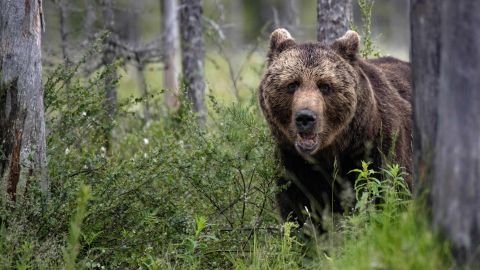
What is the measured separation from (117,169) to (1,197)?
0.84m

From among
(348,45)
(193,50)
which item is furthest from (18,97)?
(193,50)

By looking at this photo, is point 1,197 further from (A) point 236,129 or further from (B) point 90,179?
(A) point 236,129

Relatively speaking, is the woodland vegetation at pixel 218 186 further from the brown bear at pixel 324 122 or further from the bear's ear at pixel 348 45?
the bear's ear at pixel 348 45

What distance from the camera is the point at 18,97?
5.60m

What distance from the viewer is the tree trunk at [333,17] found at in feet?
25.4

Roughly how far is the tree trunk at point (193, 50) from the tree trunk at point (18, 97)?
15.5ft

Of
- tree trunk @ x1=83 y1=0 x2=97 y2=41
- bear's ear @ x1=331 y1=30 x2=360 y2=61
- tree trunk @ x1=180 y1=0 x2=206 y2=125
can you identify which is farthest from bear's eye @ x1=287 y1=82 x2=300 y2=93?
tree trunk @ x1=83 y1=0 x2=97 y2=41

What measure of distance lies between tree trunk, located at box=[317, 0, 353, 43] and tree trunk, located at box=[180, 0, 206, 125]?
9.41 feet

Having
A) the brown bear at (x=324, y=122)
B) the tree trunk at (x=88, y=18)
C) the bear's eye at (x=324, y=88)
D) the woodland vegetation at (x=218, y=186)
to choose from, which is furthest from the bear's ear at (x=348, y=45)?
the tree trunk at (x=88, y=18)

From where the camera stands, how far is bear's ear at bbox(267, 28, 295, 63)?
656cm

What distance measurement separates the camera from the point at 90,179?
6.05 metres

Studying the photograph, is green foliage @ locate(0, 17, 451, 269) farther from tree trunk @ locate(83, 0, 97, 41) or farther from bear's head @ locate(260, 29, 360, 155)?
tree trunk @ locate(83, 0, 97, 41)

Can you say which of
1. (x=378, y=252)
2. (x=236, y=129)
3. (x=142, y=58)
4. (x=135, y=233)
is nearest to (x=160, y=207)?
(x=135, y=233)

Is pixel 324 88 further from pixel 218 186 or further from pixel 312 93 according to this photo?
pixel 218 186
